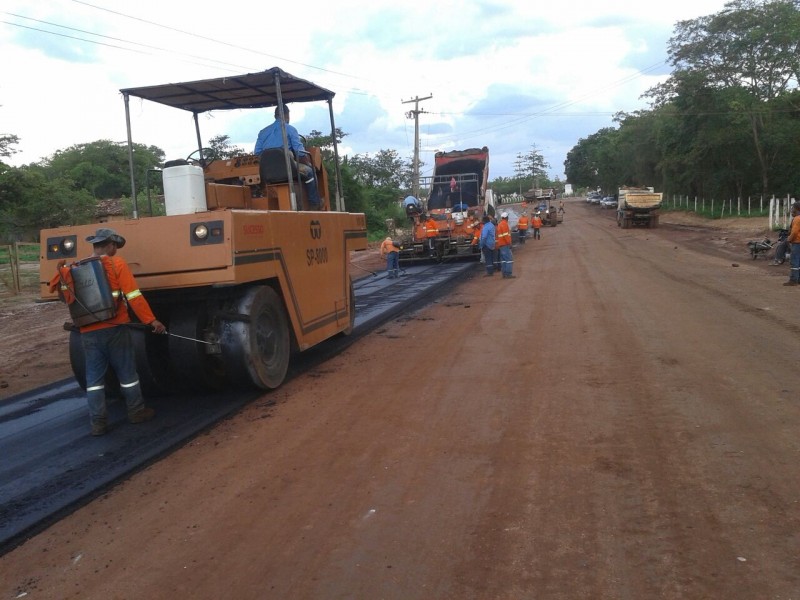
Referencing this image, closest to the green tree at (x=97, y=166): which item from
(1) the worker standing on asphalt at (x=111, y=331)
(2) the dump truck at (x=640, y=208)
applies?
Answer: (2) the dump truck at (x=640, y=208)

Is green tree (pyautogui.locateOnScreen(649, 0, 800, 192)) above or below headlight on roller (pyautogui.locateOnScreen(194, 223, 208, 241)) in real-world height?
above

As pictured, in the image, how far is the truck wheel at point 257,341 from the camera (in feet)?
19.9

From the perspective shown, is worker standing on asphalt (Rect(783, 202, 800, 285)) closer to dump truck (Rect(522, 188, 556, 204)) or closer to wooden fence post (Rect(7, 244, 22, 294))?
wooden fence post (Rect(7, 244, 22, 294))

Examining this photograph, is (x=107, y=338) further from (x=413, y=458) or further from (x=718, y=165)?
(x=718, y=165)

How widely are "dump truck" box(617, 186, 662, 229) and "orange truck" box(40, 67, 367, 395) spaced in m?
30.5

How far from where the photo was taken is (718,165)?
45281 millimetres

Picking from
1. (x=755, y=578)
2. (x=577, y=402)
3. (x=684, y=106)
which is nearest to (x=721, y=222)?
(x=684, y=106)

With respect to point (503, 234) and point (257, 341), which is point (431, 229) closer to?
point (503, 234)

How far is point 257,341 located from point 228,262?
3.51 ft

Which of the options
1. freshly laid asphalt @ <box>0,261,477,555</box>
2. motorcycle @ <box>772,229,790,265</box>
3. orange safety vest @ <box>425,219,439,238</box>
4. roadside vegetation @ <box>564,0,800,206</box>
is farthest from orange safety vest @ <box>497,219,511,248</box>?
roadside vegetation @ <box>564,0,800,206</box>

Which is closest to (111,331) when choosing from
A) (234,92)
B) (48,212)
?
(234,92)

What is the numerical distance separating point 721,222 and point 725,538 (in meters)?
37.8

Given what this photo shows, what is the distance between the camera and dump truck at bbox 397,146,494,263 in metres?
22.5

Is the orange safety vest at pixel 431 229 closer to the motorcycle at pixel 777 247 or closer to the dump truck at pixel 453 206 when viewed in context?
the dump truck at pixel 453 206
